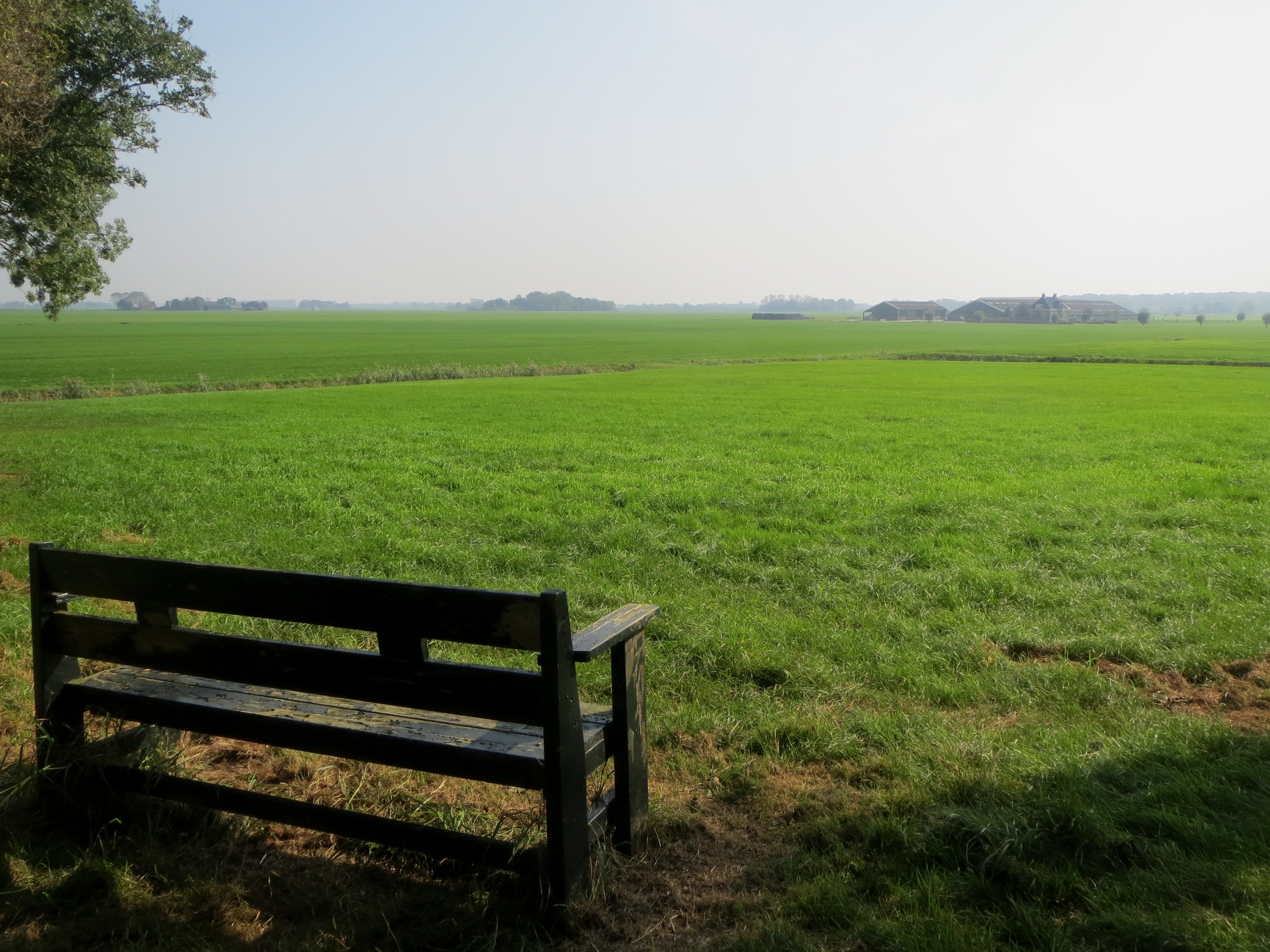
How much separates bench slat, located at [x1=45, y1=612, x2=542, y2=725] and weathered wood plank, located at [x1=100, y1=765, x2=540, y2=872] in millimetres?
552

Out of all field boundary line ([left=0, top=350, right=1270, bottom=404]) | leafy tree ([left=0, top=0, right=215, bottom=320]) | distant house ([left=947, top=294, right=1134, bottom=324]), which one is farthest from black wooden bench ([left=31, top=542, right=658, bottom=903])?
distant house ([left=947, top=294, right=1134, bottom=324])

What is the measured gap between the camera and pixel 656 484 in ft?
47.6

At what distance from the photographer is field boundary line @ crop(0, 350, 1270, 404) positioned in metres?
37.5

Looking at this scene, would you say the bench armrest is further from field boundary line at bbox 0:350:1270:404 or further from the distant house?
the distant house

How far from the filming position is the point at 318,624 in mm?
3348

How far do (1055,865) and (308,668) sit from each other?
332 cm

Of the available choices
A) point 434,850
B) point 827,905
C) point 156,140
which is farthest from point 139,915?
point 156,140

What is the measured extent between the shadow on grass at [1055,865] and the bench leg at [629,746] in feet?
2.40

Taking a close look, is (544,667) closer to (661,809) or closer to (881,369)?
(661,809)

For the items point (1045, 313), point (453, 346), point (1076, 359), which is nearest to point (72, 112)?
point (1076, 359)

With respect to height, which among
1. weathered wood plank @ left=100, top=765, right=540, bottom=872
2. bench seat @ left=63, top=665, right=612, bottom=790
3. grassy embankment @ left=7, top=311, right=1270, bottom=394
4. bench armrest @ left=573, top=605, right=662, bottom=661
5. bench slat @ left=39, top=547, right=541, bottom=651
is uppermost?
grassy embankment @ left=7, top=311, right=1270, bottom=394

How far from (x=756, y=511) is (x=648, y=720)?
7.16 meters

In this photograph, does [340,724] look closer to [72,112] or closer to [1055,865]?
[1055,865]

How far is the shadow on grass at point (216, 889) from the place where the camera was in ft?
10.9
